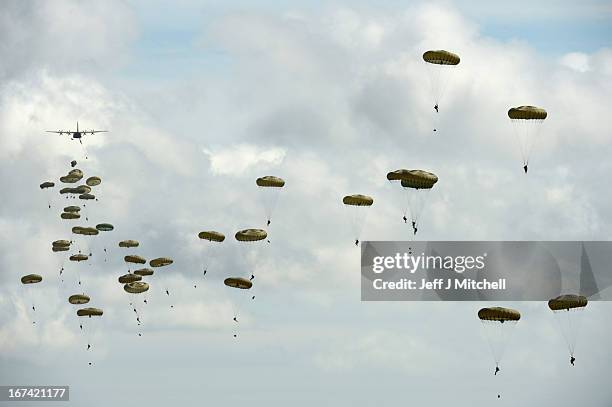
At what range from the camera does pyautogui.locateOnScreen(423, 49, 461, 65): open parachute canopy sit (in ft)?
426

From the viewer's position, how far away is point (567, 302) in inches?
5364

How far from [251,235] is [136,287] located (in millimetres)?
29581

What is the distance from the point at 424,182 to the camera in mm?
131625

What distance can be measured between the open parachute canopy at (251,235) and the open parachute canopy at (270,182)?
6.41m

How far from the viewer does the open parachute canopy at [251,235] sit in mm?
145675

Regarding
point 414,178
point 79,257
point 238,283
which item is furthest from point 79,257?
point 414,178

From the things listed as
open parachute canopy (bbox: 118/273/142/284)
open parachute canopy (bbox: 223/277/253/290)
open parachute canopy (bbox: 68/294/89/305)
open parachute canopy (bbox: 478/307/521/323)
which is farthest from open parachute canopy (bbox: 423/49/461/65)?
open parachute canopy (bbox: 68/294/89/305)

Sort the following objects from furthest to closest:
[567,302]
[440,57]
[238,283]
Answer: [238,283], [567,302], [440,57]

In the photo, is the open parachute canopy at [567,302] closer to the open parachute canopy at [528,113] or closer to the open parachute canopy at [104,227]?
the open parachute canopy at [528,113]

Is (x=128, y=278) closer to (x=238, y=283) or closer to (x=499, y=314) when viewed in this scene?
(x=238, y=283)

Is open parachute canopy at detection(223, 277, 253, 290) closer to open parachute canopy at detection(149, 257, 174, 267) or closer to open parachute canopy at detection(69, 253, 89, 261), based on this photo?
open parachute canopy at detection(149, 257, 174, 267)

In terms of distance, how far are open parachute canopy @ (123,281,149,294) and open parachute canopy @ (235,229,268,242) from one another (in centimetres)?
2591

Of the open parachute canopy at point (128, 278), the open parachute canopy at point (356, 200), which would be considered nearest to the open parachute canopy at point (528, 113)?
the open parachute canopy at point (356, 200)

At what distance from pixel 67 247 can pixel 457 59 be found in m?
73.5
